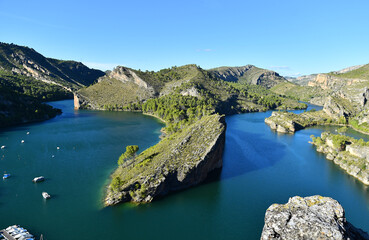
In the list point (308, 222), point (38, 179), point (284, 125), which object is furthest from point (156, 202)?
point (284, 125)

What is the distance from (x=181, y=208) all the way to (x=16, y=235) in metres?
28.8

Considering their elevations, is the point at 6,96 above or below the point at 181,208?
above

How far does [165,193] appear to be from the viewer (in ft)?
163

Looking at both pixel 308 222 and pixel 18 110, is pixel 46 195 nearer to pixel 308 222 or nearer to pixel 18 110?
pixel 308 222

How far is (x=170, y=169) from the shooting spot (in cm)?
5091

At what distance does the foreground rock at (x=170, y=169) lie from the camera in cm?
4725

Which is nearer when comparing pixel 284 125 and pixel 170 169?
pixel 170 169

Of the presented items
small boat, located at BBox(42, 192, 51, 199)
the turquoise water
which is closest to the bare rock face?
the turquoise water

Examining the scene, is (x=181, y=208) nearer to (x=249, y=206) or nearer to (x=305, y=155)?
(x=249, y=206)

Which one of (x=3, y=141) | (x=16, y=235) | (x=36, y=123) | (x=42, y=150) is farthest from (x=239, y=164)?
(x=36, y=123)

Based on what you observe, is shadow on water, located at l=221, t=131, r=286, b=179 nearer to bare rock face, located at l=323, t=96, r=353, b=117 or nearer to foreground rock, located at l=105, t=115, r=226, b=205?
foreground rock, located at l=105, t=115, r=226, b=205

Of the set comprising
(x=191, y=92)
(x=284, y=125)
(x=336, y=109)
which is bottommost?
(x=284, y=125)

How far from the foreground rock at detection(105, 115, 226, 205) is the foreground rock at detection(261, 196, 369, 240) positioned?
26.0 m

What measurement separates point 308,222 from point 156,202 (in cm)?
3077
